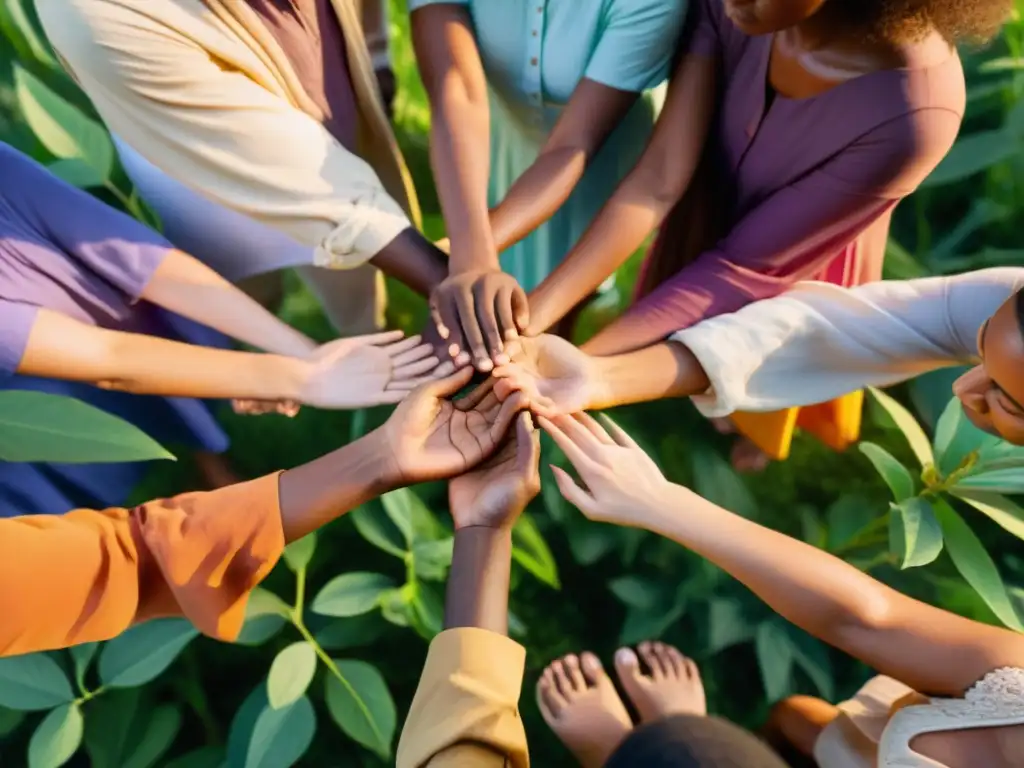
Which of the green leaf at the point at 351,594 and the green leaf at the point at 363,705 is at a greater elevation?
the green leaf at the point at 351,594

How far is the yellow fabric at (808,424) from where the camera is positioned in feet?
2.16

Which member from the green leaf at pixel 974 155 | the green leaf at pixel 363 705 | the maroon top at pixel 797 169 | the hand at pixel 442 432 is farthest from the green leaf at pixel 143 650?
the green leaf at pixel 974 155

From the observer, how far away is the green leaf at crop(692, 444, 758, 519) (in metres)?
0.65

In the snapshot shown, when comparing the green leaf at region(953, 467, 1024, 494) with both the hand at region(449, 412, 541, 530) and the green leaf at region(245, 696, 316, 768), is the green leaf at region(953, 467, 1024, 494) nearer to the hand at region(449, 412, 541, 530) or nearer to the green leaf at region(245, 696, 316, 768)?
the hand at region(449, 412, 541, 530)

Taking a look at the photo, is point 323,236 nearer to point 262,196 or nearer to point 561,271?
point 262,196

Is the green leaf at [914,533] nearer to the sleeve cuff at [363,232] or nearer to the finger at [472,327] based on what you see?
the finger at [472,327]

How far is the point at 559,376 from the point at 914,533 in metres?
0.32

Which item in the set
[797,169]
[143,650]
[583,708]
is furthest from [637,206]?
[143,650]

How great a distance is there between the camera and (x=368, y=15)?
0.62m

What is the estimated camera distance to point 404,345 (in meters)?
0.62

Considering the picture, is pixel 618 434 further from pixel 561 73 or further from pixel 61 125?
pixel 61 125

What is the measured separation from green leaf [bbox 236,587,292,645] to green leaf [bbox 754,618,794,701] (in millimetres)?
407

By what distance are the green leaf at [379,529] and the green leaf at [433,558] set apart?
0.6 inches

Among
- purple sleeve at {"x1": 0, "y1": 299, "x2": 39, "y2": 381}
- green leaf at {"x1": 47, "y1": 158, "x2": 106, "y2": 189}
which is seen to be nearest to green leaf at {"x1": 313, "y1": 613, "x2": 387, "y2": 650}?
purple sleeve at {"x1": 0, "y1": 299, "x2": 39, "y2": 381}
